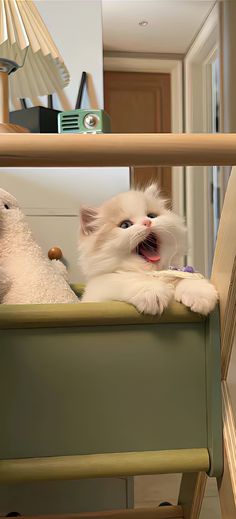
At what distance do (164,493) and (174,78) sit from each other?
304 centimetres

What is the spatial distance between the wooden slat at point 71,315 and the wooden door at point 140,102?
120 inches

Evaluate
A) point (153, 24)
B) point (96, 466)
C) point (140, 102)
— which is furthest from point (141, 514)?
point (140, 102)

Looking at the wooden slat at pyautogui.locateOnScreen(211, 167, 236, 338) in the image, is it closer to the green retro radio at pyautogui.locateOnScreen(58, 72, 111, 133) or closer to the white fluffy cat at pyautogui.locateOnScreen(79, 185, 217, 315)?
the white fluffy cat at pyautogui.locateOnScreen(79, 185, 217, 315)

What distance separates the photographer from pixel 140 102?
3662 mm

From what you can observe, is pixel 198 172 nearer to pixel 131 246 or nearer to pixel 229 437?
pixel 131 246

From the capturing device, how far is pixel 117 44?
347cm

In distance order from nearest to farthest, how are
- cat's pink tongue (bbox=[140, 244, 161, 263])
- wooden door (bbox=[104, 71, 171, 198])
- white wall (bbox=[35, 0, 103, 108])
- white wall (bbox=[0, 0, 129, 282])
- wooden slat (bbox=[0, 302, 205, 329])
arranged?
1. wooden slat (bbox=[0, 302, 205, 329])
2. cat's pink tongue (bbox=[140, 244, 161, 263])
3. white wall (bbox=[0, 0, 129, 282])
4. white wall (bbox=[35, 0, 103, 108])
5. wooden door (bbox=[104, 71, 171, 198])

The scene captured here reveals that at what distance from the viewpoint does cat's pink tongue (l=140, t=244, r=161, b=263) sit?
90 cm

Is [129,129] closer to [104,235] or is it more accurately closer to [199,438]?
[104,235]

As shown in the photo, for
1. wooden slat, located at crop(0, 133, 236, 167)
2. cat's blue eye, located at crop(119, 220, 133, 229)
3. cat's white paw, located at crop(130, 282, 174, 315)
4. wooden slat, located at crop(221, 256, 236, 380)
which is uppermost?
wooden slat, located at crop(0, 133, 236, 167)

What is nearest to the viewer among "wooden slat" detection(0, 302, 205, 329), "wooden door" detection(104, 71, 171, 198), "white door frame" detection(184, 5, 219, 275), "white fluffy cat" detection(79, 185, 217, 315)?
"wooden slat" detection(0, 302, 205, 329)

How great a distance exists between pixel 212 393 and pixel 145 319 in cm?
15

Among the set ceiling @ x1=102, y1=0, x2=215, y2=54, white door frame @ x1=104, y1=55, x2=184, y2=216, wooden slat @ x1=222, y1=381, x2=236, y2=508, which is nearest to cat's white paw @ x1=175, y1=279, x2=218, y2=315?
wooden slat @ x1=222, y1=381, x2=236, y2=508

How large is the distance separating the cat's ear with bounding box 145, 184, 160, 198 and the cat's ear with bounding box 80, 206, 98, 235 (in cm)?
11
